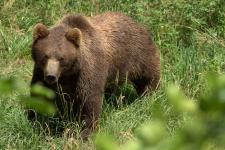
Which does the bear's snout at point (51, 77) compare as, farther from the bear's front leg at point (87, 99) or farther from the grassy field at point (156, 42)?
the grassy field at point (156, 42)

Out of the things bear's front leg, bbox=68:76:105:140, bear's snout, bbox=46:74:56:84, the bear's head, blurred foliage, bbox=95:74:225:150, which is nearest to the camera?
blurred foliage, bbox=95:74:225:150

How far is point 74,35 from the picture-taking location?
14.3 feet

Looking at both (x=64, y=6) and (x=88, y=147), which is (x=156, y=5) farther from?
(x=88, y=147)

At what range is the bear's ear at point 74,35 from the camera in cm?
436

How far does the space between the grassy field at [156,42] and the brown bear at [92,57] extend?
33 cm

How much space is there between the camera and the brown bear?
4.26m

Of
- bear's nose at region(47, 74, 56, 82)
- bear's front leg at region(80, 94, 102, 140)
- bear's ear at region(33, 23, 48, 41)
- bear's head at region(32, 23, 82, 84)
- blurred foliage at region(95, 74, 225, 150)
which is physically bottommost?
bear's front leg at region(80, 94, 102, 140)

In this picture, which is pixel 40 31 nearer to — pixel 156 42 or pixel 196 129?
pixel 156 42

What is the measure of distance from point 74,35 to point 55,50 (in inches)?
14.5

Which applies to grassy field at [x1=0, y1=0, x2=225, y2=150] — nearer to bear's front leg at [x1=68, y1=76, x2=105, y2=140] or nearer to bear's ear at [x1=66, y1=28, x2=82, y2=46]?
bear's front leg at [x1=68, y1=76, x2=105, y2=140]

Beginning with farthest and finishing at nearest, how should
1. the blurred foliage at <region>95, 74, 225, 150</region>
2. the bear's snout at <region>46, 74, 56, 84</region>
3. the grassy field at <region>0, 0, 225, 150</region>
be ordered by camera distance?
1. the grassy field at <region>0, 0, 225, 150</region>
2. the bear's snout at <region>46, 74, 56, 84</region>
3. the blurred foliage at <region>95, 74, 225, 150</region>

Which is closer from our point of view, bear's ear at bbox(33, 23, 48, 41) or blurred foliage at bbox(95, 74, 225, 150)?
blurred foliage at bbox(95, 74, 225, 150)

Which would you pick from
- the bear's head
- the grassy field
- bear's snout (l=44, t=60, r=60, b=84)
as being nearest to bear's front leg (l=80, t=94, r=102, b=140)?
the grassy field

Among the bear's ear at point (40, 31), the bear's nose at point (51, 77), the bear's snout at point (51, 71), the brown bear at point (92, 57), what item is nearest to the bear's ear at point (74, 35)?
the brown bear at point (92, 57)
